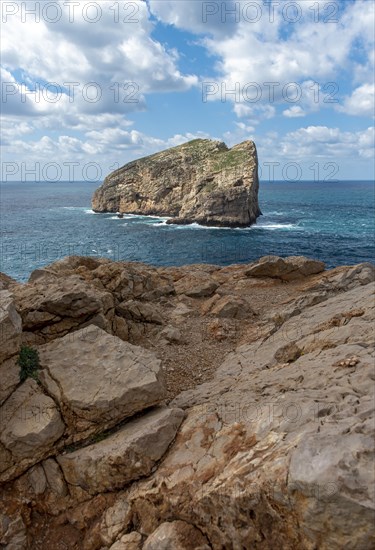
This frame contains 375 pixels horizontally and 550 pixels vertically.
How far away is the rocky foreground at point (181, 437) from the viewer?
7.68 metres

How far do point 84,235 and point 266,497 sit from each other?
91.9 meters

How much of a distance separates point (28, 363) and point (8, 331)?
150 centimetres

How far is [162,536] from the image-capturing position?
8.68m

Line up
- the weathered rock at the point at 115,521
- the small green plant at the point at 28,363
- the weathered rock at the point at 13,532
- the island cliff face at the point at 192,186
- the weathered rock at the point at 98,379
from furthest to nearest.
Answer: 1. the island cliff face at the point at 192,186
2. the small green plant at the point at 28,363
3. the weathered rock at the point at 98,379
4. the weathered rock at the point at 13,532
5. the weathered rock at the point at 115,521

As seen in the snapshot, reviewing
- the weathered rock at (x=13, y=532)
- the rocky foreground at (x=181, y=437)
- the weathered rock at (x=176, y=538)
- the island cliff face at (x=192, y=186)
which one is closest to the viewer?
the rocky foreground at (x=181, y=437)

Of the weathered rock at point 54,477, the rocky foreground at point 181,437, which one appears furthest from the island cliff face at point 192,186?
the weathered rock at point 54,477

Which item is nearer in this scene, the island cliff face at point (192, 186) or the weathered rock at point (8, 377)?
the weathered rock at point (8, 377)

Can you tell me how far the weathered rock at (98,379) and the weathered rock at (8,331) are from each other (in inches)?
51.6

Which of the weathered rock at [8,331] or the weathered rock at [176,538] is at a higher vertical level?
the weathered rock at [8,331]

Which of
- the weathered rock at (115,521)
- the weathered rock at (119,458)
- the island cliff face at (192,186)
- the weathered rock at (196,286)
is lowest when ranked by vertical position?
the weathered rock at (115,521)

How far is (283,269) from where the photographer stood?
1216 inches

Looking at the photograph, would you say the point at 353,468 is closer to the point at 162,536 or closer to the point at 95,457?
the point at 162,536

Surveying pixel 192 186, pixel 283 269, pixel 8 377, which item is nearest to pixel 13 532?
pixel 8 377

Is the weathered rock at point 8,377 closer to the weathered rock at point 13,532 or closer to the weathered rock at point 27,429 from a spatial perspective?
the weathered rock at point 27,429
